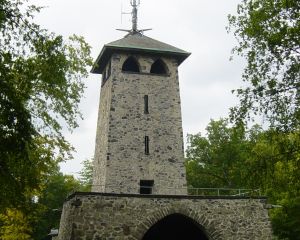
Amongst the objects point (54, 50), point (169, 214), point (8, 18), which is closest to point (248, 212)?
point (169, 214)

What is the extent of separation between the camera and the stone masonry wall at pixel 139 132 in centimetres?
1919

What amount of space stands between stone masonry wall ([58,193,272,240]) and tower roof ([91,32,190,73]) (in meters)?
8.14

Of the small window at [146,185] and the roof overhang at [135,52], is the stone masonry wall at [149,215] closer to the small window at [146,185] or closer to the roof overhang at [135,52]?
the small window at [146,185]

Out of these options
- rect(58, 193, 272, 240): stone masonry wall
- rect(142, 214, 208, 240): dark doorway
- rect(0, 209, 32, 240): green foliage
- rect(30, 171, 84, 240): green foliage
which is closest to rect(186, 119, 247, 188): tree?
rect(30, 171, 84, 240): green foliage

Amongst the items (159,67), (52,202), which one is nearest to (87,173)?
(52,202)

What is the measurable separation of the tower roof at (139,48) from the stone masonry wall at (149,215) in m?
8.14

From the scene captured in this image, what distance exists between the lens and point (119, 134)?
64.8ft

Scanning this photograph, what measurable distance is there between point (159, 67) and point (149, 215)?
9.81 meters

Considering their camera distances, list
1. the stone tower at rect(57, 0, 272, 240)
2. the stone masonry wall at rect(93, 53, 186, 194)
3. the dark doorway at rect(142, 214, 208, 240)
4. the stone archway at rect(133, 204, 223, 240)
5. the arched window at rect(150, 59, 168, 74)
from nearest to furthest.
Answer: the stone tower at rect(57, 0, 272, 240), the stone archway at rect(133, 204, 223, 240), the stone masonry wall at rect(93, 53, 186, 194), the dark doorway at rect(142, 214, 208, 240), the arched window at rect(150, 59, 168, 74)

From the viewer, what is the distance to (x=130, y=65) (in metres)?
22.5

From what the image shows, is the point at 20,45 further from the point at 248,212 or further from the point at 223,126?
the point at 223,126

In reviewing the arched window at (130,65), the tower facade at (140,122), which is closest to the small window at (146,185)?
the tower facade at (140,122)

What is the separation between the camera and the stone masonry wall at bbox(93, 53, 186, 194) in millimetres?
19188

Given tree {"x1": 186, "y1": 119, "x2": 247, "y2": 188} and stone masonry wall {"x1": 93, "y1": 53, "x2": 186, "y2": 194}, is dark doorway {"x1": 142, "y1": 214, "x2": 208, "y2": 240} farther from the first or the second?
tree {"x1": 186, "y1": 119, "x2": 247, "y2": 188}
